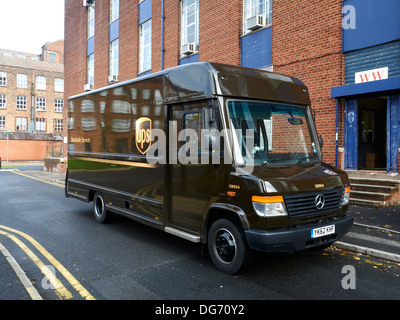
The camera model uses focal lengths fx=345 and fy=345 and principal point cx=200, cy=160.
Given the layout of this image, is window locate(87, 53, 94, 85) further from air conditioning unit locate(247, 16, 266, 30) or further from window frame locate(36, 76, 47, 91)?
window frame locate(36, 76, 47, 91)

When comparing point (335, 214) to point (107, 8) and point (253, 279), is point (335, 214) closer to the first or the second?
point (253, 279)

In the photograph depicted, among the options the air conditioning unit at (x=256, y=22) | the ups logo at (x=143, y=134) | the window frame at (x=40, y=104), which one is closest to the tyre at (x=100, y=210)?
the ups logo at (x=143, y=134)

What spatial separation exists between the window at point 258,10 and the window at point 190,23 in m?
2.97

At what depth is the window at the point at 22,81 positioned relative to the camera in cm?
5211

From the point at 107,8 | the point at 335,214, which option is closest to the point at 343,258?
the point at 335,214

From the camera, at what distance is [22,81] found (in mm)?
52406

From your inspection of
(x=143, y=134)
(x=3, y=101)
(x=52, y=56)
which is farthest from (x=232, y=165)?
(x=52, y=56)

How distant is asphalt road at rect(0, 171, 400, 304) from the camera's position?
4.08m

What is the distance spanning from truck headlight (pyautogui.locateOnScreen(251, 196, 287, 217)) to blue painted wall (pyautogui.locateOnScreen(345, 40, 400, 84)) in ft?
22.5

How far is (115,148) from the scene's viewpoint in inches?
282

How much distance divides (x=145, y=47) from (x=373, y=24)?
41.8 ft

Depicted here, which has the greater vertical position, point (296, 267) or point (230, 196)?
point (230, 196)

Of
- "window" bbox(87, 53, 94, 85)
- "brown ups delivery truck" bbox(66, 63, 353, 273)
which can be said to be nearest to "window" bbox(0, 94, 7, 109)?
"window" bbox(87, 53, 94, 85)
